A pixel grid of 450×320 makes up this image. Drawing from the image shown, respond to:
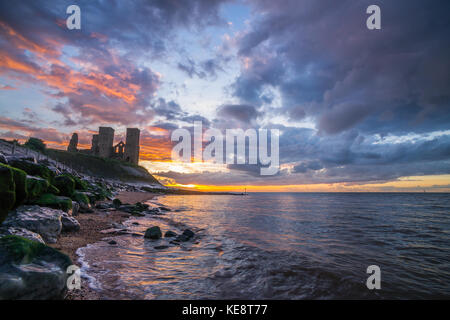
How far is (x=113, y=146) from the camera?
100125mm

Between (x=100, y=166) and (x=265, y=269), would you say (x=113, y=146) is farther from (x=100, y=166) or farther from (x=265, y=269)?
(x=265, y=269)

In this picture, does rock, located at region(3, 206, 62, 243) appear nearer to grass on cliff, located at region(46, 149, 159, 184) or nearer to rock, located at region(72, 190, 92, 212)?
rock, located at region(72, 190, 92, 212)

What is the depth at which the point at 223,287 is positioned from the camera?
4.89 m

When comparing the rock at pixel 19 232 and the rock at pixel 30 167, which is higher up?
the rock at pixel 30 167

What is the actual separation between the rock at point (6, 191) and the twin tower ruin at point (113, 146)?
96.5 m

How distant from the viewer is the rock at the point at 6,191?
213 inches

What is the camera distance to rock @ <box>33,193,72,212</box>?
26.4 ft

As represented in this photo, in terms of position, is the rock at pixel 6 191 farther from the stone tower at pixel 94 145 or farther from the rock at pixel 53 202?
the stone tower at pixel 94 145

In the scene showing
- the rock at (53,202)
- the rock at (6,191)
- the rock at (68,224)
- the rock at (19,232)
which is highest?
the rock at (6,191)

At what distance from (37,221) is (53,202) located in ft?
9.59

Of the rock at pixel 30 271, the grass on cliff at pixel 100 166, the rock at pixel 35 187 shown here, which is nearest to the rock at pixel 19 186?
the rock at pixel 35 187

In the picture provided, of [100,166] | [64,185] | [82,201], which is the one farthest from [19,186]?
[100,166]
